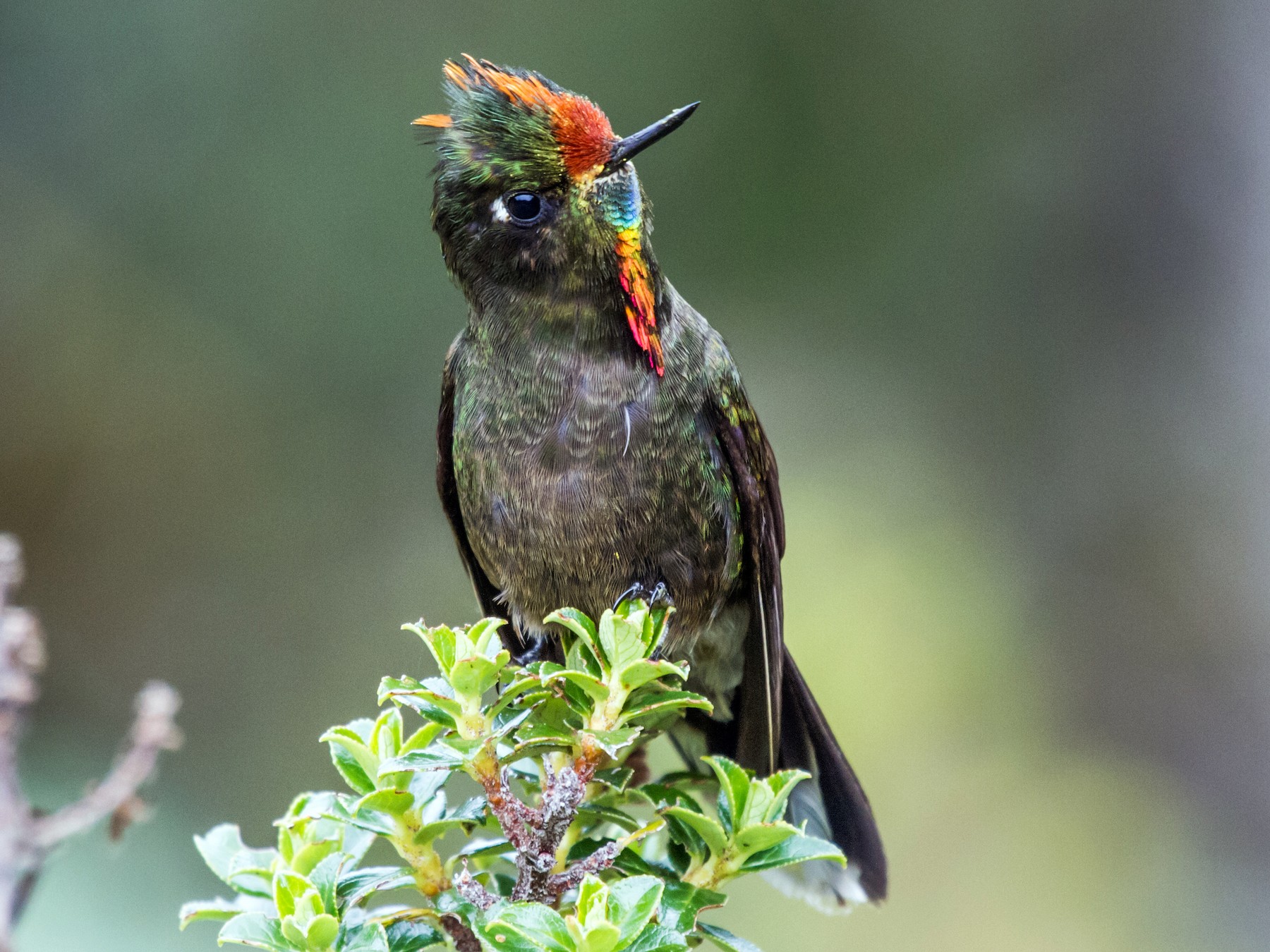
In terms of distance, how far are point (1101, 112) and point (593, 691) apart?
17.8 ft

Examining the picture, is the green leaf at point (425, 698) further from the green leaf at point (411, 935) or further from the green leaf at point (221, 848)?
the green leaf at point (221, 848)

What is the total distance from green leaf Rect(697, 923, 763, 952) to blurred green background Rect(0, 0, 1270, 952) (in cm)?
→ 324

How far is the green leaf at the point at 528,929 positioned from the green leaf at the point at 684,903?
0.20m

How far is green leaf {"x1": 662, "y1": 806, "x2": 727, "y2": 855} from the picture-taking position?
6.18 ft

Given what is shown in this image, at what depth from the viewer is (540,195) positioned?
2684 millimetres

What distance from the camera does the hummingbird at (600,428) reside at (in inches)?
106

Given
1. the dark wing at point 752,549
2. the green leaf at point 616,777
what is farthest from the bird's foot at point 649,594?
the green leaf at point 616,777

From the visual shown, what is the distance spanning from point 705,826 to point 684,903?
0.13 m

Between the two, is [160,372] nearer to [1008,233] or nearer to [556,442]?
[556,442]

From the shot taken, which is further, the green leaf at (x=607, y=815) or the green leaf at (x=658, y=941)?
the green leaf at (x=607, y=815)

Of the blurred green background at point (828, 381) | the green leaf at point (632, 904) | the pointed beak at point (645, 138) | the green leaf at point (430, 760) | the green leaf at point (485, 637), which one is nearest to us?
the green leaf at point (632, 904)

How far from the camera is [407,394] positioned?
604cm

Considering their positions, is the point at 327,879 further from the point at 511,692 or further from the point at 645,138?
the point at 645,138

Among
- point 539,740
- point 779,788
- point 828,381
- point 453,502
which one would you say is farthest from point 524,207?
point 828,381
